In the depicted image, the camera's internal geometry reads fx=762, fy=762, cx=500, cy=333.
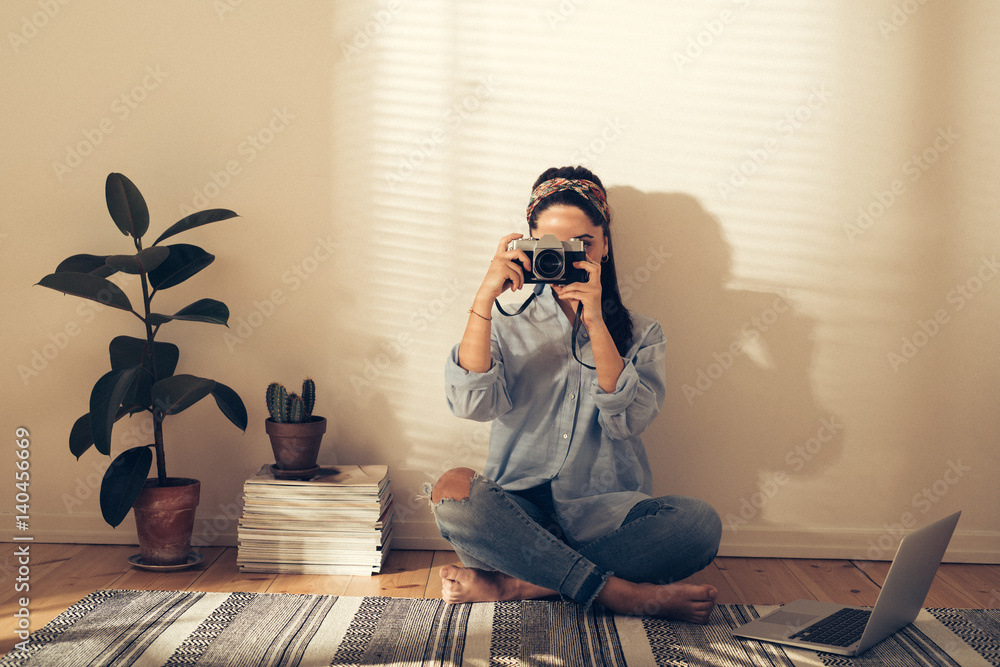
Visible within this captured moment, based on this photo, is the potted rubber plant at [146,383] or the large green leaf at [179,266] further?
the large green leaf at [179,266]

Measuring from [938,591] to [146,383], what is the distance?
1.92m

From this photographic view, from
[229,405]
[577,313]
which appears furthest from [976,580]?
[229,405]

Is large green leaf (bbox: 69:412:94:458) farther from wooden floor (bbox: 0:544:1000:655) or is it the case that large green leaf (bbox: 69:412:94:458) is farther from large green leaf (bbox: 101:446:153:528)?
wooden floor (bbox: 0:544:1000:655)

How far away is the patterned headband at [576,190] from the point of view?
1721mm

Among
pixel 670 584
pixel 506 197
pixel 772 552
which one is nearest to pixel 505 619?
pixel 670 584

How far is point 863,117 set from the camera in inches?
75.9

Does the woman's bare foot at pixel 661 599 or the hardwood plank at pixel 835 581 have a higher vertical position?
the woman's bare foot at pixel 661 599

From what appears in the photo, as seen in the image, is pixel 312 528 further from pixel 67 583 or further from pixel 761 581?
pixel 761 581

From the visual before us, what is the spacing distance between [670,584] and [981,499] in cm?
102

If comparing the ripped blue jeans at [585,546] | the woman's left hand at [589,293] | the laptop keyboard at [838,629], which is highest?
the woman's left hand at [589,293]

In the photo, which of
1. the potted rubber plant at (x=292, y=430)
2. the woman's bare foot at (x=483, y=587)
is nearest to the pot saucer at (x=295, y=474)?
the potted rubber plant at (x=292, y=430)

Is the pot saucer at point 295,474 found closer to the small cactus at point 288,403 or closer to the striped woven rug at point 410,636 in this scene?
the small cactus at point 288,403

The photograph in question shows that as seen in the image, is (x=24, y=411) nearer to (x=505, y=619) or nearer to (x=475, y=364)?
(x=475, y=364)

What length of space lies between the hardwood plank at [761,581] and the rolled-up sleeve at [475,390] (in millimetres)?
692
